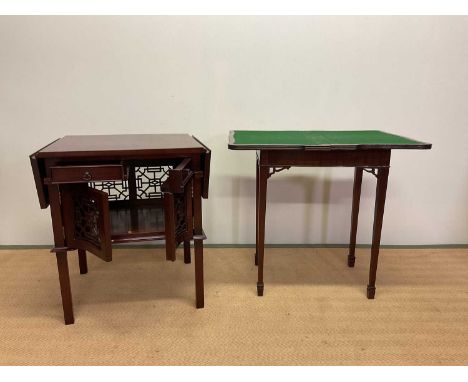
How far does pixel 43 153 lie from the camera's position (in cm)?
157

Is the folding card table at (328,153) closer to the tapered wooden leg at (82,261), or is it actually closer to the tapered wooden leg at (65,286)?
the tapered wooden leg at (65,286)

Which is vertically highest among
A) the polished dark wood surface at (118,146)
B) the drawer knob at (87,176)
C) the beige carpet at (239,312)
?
the polished dark wood surface at (118,146)

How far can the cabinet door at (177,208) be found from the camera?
1.46m

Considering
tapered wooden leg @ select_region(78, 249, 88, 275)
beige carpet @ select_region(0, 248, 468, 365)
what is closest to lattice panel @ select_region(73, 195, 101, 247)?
beige carpet @ select_region(0, 248, 468, 365)

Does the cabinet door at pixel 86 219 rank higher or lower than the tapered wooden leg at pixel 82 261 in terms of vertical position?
higher

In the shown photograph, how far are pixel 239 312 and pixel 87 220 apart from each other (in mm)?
881

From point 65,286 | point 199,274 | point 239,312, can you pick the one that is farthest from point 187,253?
point 65,286

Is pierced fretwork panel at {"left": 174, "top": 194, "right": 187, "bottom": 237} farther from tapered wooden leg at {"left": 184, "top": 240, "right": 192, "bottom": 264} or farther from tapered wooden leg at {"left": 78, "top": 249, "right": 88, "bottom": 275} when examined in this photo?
tapered wooden leg at {"left": 78, "top": 249, "right": 88, "bottom": 275}

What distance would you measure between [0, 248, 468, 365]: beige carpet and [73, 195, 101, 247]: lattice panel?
1.47ft

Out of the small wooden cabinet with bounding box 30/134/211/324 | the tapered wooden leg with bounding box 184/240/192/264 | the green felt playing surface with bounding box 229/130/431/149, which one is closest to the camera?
the small wooden cabinet with bounding box 30/134/211/324

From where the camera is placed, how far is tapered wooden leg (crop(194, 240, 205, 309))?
1.84 meters

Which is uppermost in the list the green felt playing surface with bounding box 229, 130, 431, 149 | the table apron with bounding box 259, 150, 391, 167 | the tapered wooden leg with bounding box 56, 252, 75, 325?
the green felt playing surface with bounding box 229, 130, 431, 149

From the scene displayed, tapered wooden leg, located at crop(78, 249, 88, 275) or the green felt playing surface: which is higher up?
the green felt playing surface

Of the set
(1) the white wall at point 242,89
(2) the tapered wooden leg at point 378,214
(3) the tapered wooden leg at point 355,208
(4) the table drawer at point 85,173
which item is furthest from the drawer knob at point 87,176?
(3) the tapered wooden leg at point 355,208
